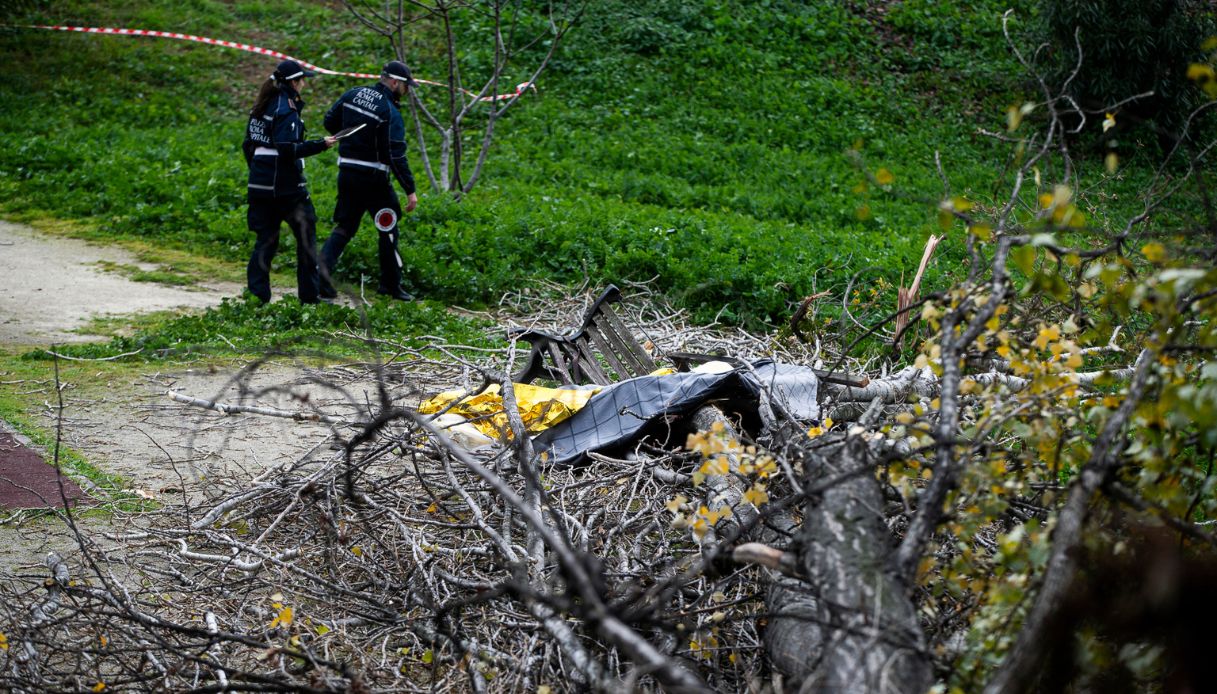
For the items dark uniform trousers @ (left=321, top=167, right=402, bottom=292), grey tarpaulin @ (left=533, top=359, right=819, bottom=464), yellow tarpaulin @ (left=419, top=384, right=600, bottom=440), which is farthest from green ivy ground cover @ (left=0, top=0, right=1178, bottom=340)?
yellow tarpaulin @ (left=419, top=384, right=600, bottom=440)

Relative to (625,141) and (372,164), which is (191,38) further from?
(372,164)

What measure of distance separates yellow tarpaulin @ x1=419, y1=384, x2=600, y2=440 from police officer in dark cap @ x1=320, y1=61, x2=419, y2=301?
3.08 metres

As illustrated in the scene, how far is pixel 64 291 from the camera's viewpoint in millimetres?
8188

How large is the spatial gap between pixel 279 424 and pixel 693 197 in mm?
6748

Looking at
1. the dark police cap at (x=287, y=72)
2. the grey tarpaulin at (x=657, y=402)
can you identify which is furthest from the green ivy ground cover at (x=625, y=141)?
the dark police cap at (x=287, y=72)

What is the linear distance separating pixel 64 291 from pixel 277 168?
2.07m

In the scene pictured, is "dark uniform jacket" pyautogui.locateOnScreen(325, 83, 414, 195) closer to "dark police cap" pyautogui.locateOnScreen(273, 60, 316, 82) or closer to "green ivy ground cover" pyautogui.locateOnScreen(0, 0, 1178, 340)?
"dark police cap" pyautogui.locateOnScreen(273, 60, 316, 82)

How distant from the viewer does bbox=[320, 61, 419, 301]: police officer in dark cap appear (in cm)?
809

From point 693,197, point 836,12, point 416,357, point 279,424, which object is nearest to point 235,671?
point 279,424

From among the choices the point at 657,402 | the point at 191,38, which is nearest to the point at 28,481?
the point at 657,402

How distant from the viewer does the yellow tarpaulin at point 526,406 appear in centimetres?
525

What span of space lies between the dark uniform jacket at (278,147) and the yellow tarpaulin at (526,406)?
121 inches

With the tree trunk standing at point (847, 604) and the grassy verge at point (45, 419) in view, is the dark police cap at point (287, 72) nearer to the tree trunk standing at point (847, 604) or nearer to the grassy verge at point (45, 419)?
the grassy verge at point (45, 419)

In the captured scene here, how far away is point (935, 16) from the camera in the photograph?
58.6 ft
